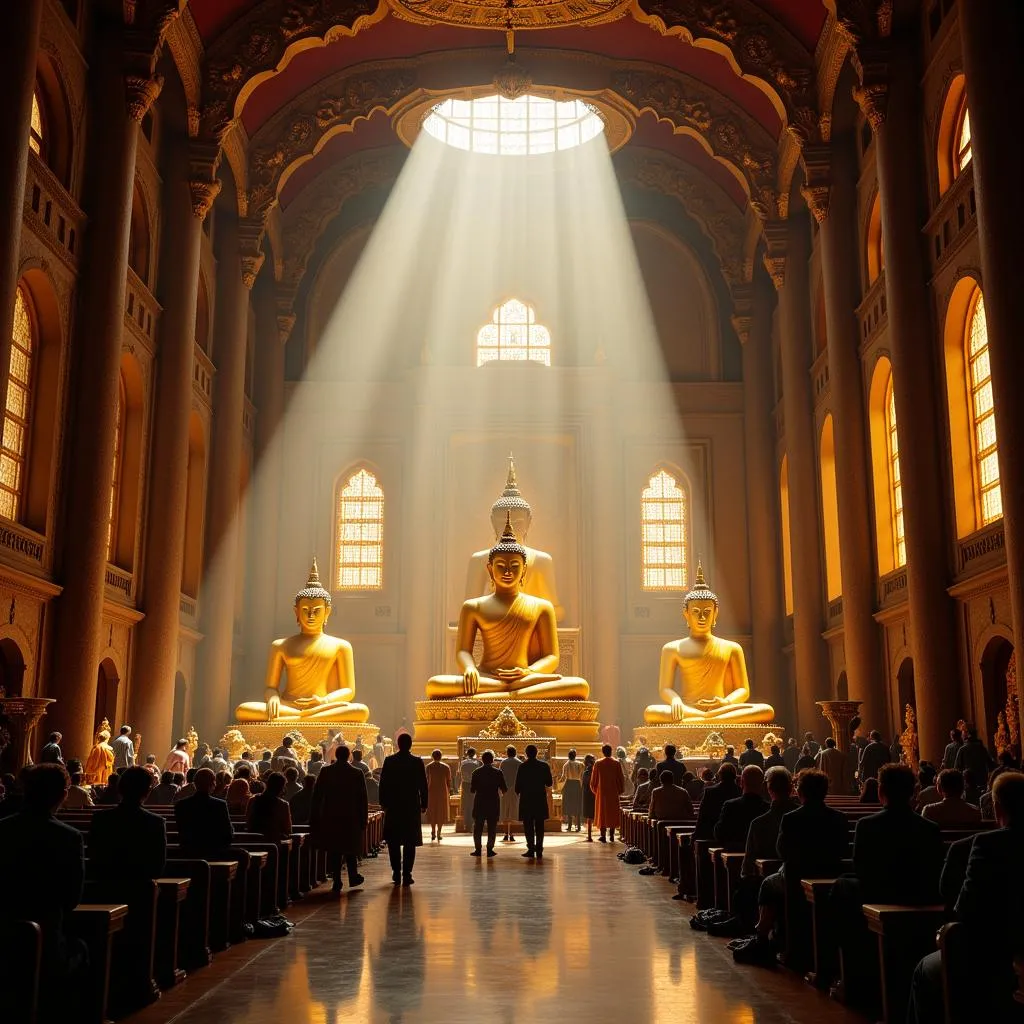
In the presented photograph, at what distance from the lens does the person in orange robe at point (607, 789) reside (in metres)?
12.5

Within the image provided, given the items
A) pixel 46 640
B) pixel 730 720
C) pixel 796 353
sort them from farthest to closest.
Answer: pixel 796 353, pixel 730 720, pixel 46 640

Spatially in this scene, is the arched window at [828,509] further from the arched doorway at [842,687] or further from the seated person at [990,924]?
the seated person at [990,924]

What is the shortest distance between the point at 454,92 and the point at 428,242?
451 centimetres

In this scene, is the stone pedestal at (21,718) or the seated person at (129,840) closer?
the seated person at (129,840)

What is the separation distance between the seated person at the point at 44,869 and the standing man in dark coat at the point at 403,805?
14.8ft

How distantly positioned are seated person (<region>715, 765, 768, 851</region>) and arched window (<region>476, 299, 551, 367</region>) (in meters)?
18.4

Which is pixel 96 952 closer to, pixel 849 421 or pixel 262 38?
pixel 849 421

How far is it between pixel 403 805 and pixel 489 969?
334cm

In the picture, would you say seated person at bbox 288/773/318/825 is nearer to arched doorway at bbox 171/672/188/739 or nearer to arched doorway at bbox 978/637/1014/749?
arched doorway at bbox 978/637/1014/749

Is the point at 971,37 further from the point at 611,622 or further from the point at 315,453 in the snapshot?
the point at 315,453

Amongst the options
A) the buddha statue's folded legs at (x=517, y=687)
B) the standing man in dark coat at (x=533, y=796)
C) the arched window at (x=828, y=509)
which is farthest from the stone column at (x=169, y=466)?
the arched window at (x=828, y=509)

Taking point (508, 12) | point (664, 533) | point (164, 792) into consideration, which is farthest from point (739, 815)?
point (664, 533)

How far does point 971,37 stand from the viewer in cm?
1175

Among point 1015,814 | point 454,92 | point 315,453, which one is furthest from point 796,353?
point 1015,814
